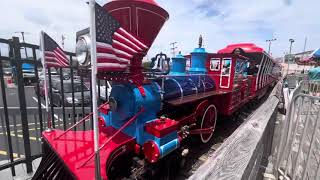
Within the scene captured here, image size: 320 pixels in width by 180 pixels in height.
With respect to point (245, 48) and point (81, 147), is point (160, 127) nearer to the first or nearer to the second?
point (81, 147)

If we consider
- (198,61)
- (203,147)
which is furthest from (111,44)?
(198,61)

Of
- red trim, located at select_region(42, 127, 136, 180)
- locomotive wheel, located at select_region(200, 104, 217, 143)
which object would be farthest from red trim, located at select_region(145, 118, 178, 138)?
locomotive wheel, located at select_region(200, 104, 217, 143)

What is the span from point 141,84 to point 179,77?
142cm

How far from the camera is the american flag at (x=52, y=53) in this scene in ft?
9.11

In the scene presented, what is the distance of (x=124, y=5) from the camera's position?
264cm

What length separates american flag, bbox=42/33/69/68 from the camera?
2778 millimetres

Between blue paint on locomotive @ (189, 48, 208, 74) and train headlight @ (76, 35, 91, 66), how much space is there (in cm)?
365

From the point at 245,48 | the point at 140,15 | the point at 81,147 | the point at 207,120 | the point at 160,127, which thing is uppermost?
the point at 245,48

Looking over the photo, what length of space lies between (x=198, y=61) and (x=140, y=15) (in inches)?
117

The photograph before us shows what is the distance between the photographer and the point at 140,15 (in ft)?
8.80

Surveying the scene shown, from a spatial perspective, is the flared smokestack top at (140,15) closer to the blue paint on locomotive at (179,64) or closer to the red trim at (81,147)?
the red trim at (81,147)

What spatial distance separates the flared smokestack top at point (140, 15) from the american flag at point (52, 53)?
100 cm

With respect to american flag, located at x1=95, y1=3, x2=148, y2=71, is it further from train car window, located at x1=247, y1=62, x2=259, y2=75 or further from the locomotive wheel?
train car window, located at x1=247, y1=62, x2=259, y2=75

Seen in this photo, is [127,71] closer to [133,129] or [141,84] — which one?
[141,84]
